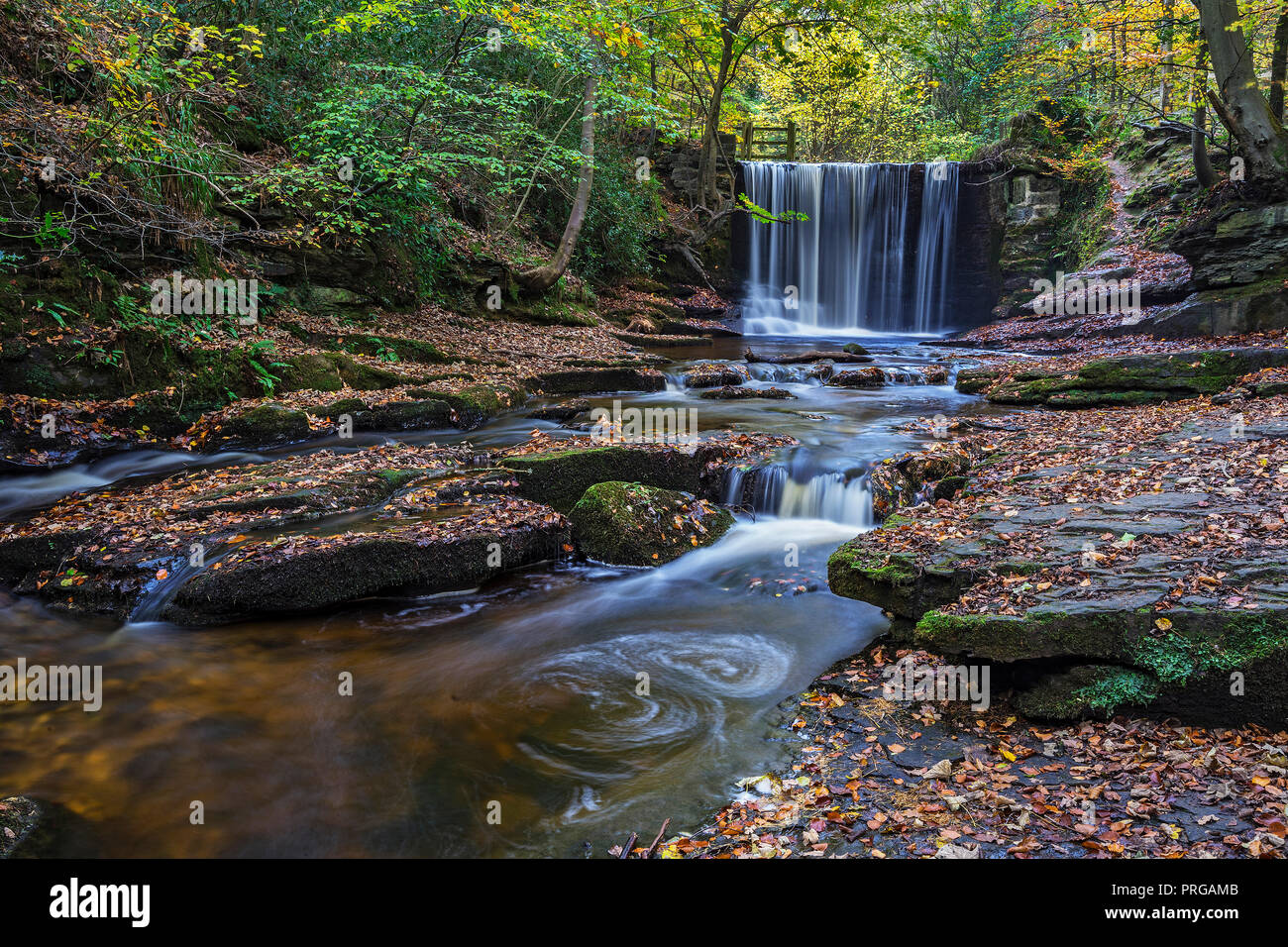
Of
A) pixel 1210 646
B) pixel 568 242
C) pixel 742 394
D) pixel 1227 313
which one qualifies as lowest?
pixel 1210 646

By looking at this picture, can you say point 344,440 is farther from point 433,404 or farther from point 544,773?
point 544,773

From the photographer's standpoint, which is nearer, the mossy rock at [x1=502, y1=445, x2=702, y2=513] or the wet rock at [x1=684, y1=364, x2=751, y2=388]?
the mossy rock at [x1=502, y1=445, x2=702, y2=513]

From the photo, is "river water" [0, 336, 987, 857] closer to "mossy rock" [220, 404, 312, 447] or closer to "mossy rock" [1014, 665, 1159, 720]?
"mossy rock" [1014, 665, 1159, 720]

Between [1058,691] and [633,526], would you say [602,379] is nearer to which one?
[633,526]

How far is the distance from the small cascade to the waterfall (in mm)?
15492

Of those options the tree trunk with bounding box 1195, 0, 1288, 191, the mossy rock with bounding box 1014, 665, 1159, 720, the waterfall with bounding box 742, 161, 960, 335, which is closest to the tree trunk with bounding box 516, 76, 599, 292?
the waterfall with bounding box 742, 161, 960, 335

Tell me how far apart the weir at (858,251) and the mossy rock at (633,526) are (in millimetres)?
16483

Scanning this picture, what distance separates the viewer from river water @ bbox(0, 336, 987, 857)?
3594 mm

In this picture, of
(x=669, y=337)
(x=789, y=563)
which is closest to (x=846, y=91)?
(x=669, y=337)

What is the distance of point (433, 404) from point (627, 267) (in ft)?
41.5

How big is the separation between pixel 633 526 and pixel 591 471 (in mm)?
1091

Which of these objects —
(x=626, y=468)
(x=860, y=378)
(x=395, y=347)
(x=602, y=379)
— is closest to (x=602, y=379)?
(x=602, y=379)

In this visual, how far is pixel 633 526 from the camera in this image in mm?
6973

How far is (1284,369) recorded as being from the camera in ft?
30.4
